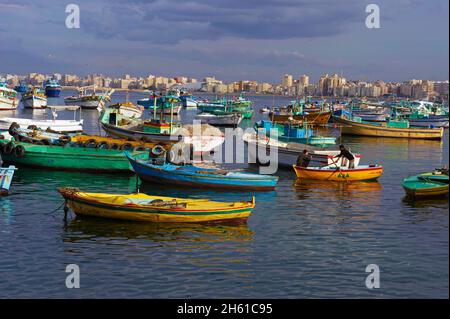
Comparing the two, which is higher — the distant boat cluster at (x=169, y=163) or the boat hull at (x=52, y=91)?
the boat hull at (x=52, y=91)

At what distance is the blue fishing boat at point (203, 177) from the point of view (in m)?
30.0

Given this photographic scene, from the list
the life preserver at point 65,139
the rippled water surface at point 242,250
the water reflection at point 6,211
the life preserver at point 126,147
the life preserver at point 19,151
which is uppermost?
the life preserver at point 65,139

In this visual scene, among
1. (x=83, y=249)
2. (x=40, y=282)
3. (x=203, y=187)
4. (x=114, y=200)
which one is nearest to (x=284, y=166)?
(x=203, y=187)

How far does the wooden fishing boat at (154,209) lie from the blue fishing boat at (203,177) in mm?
6450

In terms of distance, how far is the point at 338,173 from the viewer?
111 feet

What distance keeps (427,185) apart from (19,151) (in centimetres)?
2251

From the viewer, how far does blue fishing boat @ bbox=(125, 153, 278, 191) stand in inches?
1180

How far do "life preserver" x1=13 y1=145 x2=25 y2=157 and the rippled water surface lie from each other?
5.94 m

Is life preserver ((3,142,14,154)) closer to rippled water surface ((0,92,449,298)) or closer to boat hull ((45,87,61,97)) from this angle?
rippled water surface ((0,92,449,298))

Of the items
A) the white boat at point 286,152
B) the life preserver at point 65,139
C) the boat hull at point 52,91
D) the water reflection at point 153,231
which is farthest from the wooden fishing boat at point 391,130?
the boat hull at point 52,91

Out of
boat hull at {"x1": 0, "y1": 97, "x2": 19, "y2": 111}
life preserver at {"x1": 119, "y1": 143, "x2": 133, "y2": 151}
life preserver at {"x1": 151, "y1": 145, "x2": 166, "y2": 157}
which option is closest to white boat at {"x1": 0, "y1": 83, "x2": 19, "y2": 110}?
boat hull at {"x1": 0, "y1": 97, "x2": 19, "y2": 111}

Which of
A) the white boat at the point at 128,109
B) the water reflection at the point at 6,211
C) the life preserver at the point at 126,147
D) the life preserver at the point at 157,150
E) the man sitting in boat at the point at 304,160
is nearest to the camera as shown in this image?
the water reflection at the point at 6,211

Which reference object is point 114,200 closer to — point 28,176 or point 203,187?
point 203,187

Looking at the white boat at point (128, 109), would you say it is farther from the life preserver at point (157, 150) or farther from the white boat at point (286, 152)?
the life preserver at point (157, 150)
